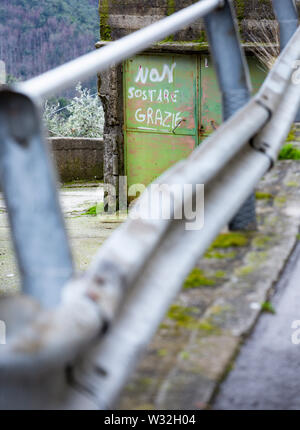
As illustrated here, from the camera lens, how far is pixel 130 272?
4.21 feet

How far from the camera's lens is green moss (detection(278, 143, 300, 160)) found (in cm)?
368

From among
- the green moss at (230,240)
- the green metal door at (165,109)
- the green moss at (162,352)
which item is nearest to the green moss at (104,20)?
the green metal door at (165,109)

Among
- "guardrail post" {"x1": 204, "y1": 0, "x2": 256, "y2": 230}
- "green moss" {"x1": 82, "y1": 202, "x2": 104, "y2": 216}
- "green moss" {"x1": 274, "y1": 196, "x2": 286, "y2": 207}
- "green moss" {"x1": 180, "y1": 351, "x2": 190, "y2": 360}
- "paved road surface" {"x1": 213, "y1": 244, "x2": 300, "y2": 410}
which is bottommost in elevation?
"green moss" {"x1": 82, "y1": 202, "x2": 104, "y2": 216}

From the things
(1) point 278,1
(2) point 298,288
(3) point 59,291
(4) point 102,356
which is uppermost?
(1) point 278,1

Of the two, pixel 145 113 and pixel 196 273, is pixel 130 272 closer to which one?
pixel 196 273

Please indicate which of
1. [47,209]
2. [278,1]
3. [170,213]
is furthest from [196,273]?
[278,1]

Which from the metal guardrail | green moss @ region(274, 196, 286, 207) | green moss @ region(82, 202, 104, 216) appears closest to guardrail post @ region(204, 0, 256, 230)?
green moss @ region(274, 196, 286, 207)

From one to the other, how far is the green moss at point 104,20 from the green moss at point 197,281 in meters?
8.02

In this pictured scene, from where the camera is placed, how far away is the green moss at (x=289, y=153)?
3.68 meters

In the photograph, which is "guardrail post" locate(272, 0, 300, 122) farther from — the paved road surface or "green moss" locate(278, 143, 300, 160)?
the paved road surface

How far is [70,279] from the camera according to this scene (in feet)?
4.14

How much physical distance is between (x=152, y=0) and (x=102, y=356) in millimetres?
8776

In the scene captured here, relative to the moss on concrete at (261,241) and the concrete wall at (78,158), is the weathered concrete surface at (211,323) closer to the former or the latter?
the moss on concrete at (261,241)

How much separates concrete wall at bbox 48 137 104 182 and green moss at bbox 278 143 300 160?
37.8 ft
